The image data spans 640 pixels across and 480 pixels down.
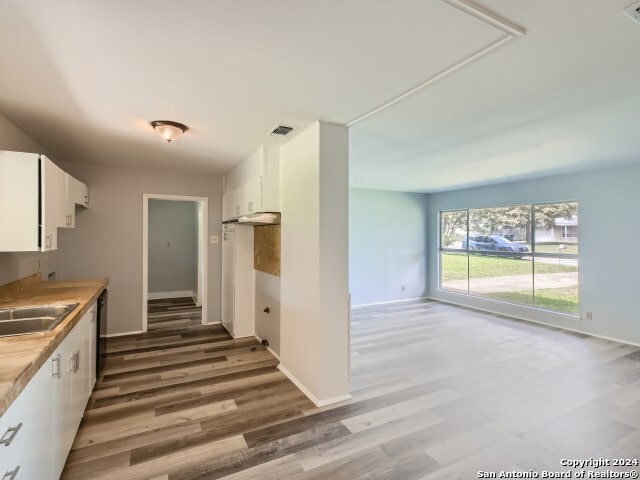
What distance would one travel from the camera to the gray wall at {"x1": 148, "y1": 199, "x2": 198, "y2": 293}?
286 inches

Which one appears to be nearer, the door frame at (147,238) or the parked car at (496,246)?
the door frame at (147,238)

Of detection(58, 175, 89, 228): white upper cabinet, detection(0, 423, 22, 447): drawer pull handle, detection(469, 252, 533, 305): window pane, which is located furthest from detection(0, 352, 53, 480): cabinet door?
detection(469, 252, 533, 305): window pane

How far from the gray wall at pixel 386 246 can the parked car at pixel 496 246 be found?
3.75 ft

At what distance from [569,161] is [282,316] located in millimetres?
4270

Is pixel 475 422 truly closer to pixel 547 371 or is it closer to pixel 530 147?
pixel 547 371

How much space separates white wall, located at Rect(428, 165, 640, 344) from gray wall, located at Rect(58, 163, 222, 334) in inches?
246

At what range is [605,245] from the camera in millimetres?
4711

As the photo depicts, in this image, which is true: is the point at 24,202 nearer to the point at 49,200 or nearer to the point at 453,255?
the point at 49,200

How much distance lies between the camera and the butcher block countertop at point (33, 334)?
1271 mm

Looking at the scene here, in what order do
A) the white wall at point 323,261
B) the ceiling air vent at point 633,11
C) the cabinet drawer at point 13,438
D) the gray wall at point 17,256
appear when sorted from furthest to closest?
1. the white wall at point 323,261
2. the gray wall at point 17,256
3. the ceiling air vent at point 633,11
4. the cabinet drawer at point 13,438

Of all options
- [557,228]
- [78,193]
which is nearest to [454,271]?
[557,228]

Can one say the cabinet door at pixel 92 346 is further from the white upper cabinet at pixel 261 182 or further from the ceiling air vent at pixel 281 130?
the ceiling air vent at pixel 281 130

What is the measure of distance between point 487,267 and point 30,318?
6.89 meters

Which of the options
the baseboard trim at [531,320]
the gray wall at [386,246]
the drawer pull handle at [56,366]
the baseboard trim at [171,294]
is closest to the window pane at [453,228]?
the gray wall at [386,246]
